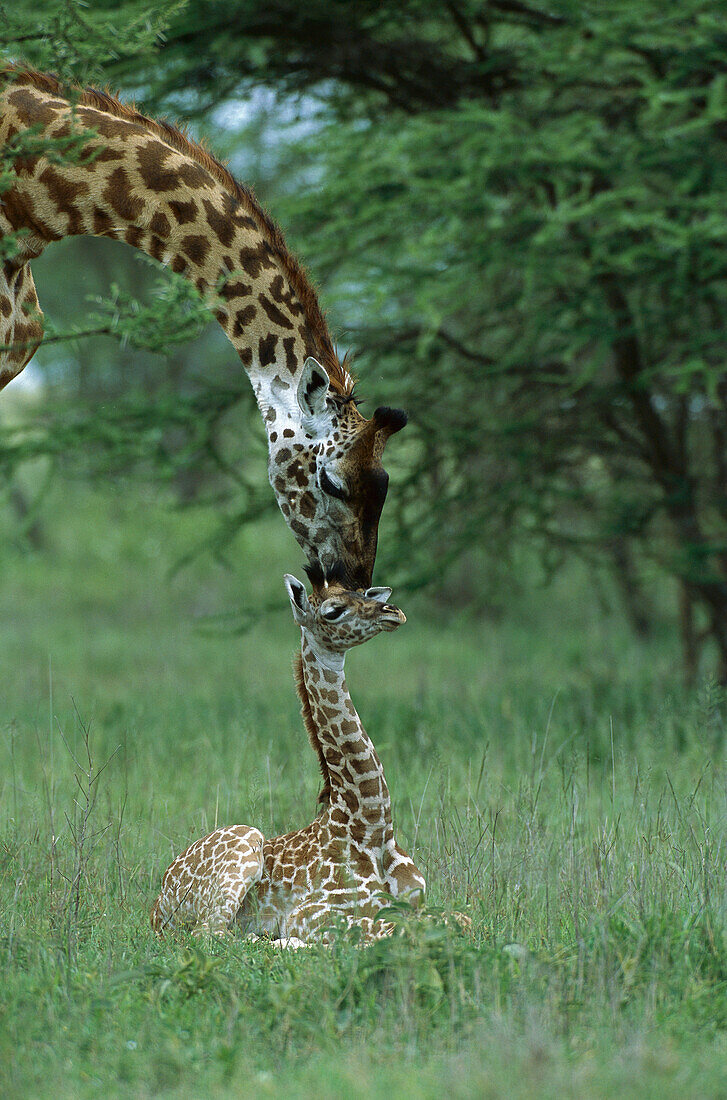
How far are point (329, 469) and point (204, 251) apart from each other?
1.29 m

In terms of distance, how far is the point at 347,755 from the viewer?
5.05m

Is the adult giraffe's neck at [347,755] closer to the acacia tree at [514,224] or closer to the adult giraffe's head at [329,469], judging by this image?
the adult giraffe's head at [329,469]

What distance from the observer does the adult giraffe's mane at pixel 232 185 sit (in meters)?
4.93

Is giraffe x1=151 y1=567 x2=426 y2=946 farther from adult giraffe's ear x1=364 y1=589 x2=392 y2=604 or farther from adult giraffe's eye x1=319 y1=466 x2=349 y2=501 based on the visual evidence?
adult giraffe's eye x1=319 y1=466 x2=349 y2=501

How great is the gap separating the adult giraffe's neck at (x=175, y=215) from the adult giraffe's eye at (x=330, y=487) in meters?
0.47

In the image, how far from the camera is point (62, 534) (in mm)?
23125

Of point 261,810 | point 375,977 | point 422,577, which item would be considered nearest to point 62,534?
point 422,577

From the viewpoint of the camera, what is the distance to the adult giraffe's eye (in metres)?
4.56

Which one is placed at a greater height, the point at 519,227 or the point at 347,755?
the point at 519,227

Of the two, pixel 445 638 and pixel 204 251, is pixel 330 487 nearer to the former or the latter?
pixel 204 251

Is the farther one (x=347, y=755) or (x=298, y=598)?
(x=347, y=755)

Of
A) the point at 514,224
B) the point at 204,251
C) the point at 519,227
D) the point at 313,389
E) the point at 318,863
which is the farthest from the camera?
the point at 519,227

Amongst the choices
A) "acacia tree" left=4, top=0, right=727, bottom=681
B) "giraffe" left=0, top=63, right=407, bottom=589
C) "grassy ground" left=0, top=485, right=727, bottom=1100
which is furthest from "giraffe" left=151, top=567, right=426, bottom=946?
"acacia tree" left=4, top=0, right=727, bottom=681

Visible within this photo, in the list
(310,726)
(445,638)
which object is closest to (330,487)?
(310,726)
